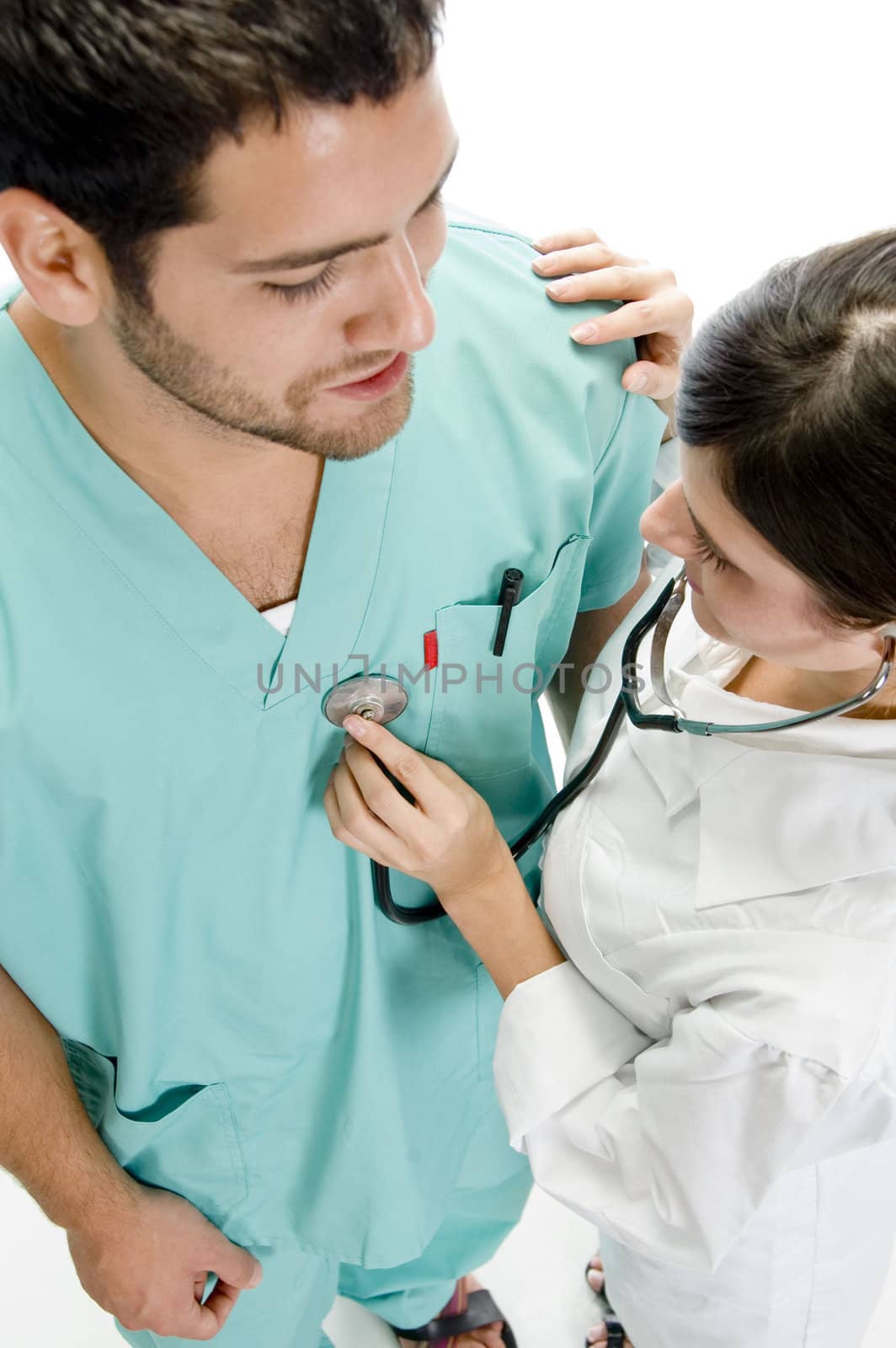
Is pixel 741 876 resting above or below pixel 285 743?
below

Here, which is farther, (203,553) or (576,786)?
(576,786)

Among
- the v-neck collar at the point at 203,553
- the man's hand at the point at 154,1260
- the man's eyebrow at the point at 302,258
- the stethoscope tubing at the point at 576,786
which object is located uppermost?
the man's eyebrow at the point at 302,258

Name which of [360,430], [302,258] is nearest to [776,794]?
[360,430]

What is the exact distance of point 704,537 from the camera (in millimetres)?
844

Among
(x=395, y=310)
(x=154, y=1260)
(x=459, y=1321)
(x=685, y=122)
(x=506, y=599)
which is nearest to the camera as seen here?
(x=395, y=310)

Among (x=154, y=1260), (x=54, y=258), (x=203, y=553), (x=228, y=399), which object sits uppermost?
(x=54, y=258)

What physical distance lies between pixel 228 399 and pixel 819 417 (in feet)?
1.16

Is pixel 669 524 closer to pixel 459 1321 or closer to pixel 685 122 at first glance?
pixel 459 1321

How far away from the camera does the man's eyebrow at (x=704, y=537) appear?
83 cm

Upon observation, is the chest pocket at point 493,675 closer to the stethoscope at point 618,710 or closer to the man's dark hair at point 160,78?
the stethoscope at point 618,710

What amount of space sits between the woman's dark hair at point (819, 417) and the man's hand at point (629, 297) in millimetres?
164

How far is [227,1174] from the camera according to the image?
1.12m

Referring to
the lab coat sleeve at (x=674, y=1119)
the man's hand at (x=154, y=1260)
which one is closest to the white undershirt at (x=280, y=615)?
the lab coat sleeve at (x=674, y=1119)

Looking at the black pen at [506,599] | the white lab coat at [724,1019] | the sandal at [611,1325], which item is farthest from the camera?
the sandal at [611,1325]
